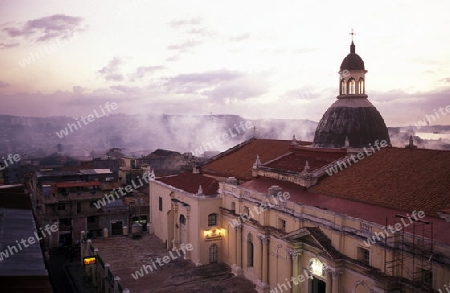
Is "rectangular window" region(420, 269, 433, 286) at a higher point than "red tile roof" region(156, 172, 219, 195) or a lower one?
lower

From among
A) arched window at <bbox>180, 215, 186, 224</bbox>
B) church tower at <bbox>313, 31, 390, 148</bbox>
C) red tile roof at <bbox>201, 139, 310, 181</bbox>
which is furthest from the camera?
red tile roof at <bbox>201, 139, 310, 181</bbox>

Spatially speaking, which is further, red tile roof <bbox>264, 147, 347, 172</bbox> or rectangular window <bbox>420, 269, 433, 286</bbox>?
red tile roof <bbox>264, 147, 347, 172</bbox>

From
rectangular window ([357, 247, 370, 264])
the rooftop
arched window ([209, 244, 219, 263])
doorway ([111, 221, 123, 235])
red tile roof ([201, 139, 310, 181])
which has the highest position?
red tile roof ([201, 139, 310, 181])

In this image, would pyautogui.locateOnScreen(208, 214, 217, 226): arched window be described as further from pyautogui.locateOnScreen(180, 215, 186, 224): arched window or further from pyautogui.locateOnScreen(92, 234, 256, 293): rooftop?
pyautogui.locateOnScreen(92, 234, 256, 293): rooftop

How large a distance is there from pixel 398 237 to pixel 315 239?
6.08 m

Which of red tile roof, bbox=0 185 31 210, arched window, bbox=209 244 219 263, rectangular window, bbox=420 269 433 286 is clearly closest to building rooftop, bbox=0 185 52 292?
red tile roof, bbox=0 185 31 210

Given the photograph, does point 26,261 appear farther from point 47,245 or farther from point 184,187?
point 47,245

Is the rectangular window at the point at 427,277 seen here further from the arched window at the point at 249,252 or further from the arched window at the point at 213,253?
the arched window at the point at 213,253

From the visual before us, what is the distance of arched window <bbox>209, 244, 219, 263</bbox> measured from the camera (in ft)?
136

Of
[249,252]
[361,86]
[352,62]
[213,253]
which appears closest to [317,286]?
[249,252]

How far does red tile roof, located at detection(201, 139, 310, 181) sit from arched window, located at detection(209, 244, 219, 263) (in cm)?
729

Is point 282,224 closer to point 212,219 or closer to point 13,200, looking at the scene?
point 212,219

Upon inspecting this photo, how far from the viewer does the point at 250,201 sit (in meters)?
37.0

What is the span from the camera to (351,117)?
126 ft
